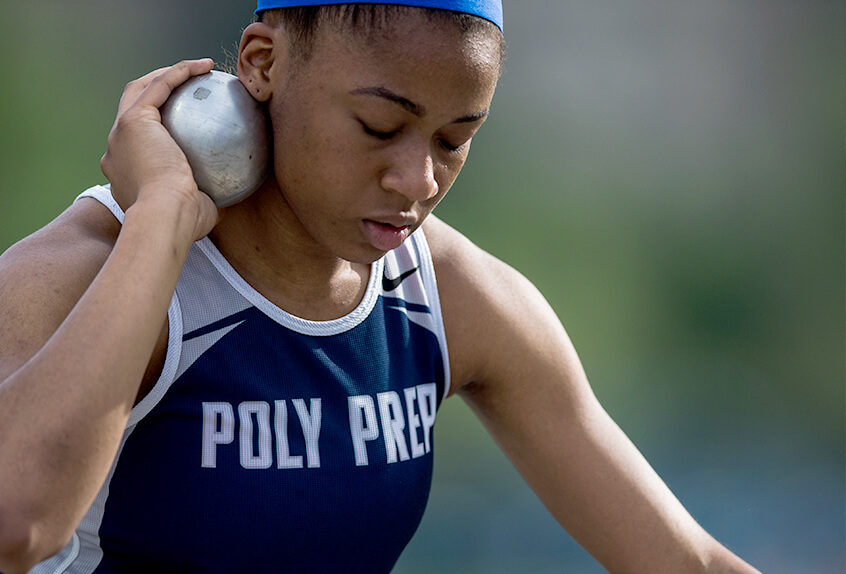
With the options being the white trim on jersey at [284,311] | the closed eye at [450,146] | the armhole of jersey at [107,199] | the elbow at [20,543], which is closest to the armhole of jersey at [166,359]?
the armhole of jersey at [107,199]

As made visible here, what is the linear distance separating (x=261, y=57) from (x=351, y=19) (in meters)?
0.23

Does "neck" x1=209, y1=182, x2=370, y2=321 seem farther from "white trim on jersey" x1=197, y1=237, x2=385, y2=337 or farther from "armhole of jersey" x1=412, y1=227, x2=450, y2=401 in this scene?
"armhole of jersey" x1=412, y1=227, x2=450, y2=401

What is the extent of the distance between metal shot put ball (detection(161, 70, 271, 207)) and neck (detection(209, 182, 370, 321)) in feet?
0.42

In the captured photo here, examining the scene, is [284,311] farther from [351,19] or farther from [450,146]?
[351,19]

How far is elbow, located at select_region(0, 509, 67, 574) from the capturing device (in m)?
1.56

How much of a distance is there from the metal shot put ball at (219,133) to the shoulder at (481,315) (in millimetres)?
565

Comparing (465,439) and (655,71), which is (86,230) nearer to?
(465,439)

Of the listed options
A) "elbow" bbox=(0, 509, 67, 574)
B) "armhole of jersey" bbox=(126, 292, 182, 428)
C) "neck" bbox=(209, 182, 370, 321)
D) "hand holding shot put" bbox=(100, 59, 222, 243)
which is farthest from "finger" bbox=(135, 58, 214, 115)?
"elbow" bbox=(0, 509, 67, 574)

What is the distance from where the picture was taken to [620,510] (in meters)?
2.40

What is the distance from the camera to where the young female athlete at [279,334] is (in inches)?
65.0

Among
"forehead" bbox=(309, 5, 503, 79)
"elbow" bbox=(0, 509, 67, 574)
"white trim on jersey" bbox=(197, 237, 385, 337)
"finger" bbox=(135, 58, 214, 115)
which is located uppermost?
"forehead" bbox=(309, 5, 503, 79)

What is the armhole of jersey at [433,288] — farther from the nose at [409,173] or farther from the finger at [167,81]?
the finger at [167,81]

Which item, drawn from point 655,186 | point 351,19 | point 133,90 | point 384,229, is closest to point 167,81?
point 133,90

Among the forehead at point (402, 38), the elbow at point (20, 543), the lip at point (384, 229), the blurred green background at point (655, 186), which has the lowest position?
the blurred green background at point (655, 186)
